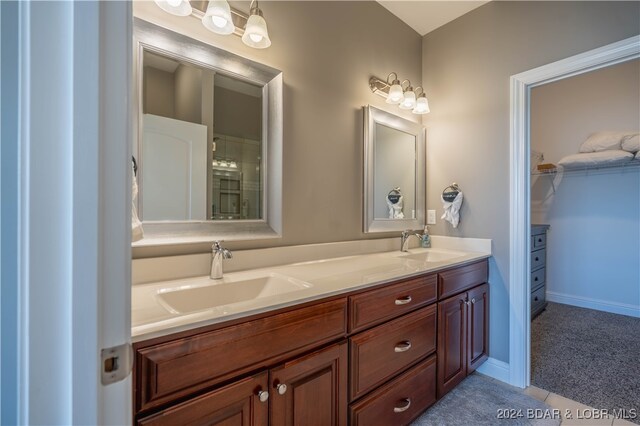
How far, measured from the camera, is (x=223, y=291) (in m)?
1.17

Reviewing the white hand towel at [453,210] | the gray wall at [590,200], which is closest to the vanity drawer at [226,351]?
the white hand towel at [453,210]

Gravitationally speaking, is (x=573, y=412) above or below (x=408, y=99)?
below

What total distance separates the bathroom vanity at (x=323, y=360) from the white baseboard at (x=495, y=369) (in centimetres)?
33

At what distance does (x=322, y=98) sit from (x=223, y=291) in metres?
1.21

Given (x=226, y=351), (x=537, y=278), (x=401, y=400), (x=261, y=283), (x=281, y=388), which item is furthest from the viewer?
(x=537, y=278)

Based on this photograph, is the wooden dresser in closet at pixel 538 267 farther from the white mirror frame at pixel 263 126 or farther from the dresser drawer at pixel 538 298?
the white mirror frame at pixel 263 126

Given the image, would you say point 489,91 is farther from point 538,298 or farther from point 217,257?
point 538,298

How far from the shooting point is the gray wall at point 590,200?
2.94 metres

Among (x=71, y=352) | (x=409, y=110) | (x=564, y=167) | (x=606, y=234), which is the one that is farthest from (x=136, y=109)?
(x=606, y=234)

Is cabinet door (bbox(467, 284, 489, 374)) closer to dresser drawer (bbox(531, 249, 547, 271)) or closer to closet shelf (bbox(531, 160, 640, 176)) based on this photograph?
dresser drawer (bbox(531, 249, 547, 271))

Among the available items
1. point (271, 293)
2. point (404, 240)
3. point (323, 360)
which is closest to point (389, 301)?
point (323, 360)

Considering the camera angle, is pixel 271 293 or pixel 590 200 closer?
pixel 271 293

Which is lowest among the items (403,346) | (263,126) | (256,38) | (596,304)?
(596,304)

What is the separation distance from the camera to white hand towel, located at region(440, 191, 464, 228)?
2152 mm
